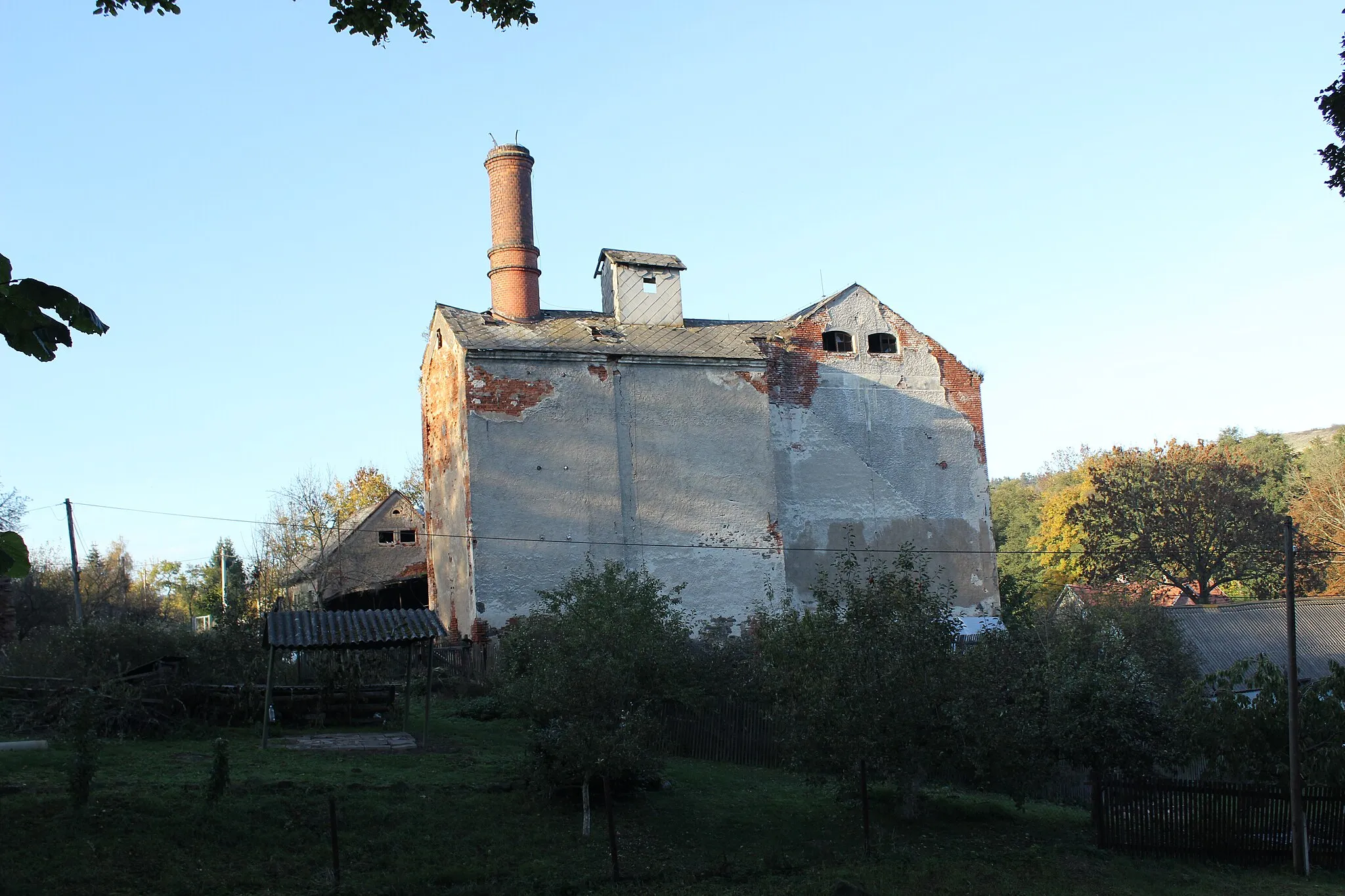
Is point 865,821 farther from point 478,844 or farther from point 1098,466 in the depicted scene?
point 1098,466

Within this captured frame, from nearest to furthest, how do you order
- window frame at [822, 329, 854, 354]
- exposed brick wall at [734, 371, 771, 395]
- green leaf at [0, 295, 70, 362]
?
green leaf at [0, 295, 70, 362], exposed brick wall at [734, 371, 771, 395], window frame at [822, 329, 854, 354]

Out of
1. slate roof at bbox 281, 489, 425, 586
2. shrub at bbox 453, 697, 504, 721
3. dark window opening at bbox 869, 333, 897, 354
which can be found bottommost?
shrub at bbox 453, 697, 504, 721

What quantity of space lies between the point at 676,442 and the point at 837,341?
6.08 meters

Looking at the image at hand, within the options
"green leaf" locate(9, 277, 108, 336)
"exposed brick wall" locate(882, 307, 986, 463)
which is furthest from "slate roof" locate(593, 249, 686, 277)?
"green leaf" locate(9, 277, 108, 336)

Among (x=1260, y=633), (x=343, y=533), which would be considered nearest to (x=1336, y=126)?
(x=1260, y=633)

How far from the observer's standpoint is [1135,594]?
38969 millimetres

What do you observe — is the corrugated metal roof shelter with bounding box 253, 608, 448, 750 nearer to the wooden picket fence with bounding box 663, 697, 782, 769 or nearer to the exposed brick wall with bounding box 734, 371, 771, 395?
the wooden picket fence with bounding box 663, 697, 782, 769

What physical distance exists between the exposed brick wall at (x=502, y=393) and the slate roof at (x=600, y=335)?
709 mm

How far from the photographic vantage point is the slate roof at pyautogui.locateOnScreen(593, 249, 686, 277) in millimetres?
31891

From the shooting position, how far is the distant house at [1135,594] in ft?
110

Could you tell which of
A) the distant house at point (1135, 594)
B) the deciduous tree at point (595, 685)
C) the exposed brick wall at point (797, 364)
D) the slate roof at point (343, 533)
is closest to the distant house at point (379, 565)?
the slate roof at point (343, 533)

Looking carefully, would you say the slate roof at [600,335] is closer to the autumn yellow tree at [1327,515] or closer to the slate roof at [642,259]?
the slate roof at [642,259]

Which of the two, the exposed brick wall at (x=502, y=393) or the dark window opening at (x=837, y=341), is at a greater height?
the dark window opening at (x=837, y=341)

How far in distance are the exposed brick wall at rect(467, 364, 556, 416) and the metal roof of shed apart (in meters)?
9.22
